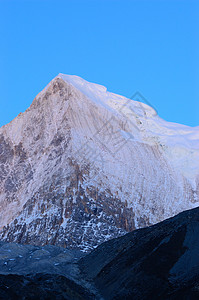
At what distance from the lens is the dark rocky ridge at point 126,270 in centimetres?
3538

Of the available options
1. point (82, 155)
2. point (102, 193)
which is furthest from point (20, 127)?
point (102, 193)

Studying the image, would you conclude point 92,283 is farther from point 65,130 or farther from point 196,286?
point 65,130

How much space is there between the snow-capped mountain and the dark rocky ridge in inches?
638

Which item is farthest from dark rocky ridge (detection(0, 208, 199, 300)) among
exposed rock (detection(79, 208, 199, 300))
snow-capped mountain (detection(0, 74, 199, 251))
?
snow-capped mountain (detection(0, 74, 199, 251))

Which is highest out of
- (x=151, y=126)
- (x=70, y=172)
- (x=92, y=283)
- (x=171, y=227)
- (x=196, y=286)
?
(x=151, y=126)

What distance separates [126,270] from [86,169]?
35264 millimetres

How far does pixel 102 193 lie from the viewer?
73688 mm

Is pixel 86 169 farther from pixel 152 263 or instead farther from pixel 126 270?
pixel 152 263

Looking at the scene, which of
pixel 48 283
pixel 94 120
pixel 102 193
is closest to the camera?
pixel 48 283

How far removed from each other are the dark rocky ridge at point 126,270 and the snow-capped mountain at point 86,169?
16203mm

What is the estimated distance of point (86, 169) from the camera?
76.1 m

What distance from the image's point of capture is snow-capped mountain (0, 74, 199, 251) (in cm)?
6888

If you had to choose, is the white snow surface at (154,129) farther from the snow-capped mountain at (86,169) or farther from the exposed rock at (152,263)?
the exposed rock at (152,263)

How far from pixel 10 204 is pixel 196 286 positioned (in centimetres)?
4731
